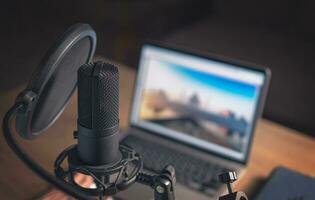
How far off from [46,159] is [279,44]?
1.05 meters

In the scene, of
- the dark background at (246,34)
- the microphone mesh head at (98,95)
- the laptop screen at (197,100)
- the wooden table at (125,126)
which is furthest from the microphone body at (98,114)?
the dark background at (246,34)

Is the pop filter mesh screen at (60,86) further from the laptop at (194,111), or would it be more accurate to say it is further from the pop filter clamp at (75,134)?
the laptop at (194,111)

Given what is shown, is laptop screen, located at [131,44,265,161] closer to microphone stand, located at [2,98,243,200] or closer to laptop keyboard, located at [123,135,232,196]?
laptop keyboard, located at [123,135,232,196]

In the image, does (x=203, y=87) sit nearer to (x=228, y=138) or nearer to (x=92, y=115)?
(x=228, y=138)

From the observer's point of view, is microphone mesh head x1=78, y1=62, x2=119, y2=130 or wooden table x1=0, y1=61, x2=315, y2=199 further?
wooden table x1=0, y1=61, x2=315, y2=199

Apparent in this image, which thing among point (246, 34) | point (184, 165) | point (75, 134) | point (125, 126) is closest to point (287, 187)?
point (184, 165)

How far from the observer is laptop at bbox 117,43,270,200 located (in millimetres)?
1109

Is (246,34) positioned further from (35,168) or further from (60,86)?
(35,168)

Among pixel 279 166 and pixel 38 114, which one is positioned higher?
pixel 38 114

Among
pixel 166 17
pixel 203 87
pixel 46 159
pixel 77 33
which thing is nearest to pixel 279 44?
pixel 166 17

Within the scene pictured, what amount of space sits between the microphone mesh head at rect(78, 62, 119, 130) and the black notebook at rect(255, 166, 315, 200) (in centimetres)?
50

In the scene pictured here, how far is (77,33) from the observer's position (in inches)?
24.2

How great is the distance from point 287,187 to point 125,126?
1.46 feet

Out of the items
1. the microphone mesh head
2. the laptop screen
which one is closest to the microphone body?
the microphone mesh head
